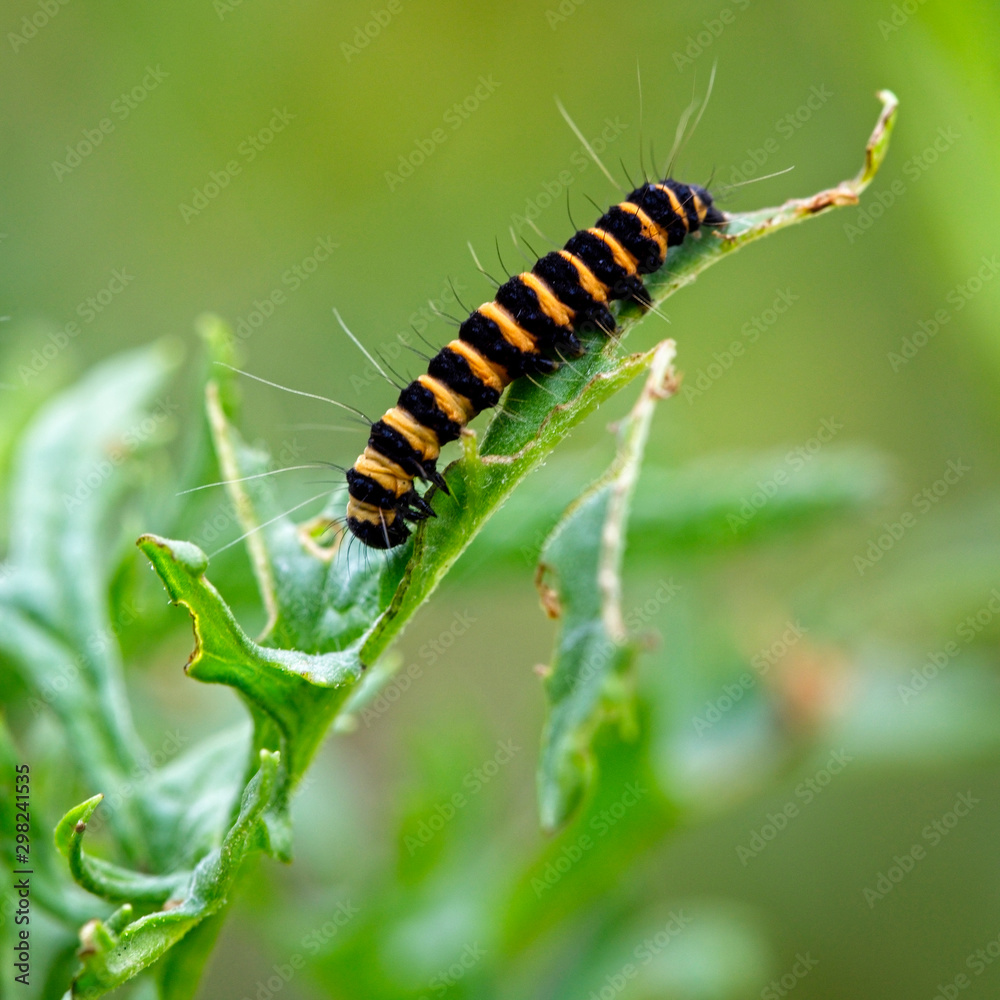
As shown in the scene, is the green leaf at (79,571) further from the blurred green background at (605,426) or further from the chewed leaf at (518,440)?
the chewed leaf at (518,440)

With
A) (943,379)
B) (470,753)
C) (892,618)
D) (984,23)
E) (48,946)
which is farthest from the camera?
(943,379)

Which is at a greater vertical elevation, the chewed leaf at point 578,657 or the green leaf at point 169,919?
the green leaf at point 169,919

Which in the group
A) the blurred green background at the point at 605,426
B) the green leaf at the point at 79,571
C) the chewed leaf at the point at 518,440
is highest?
the green leaf at the point at 79,571

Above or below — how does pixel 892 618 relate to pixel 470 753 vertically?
below

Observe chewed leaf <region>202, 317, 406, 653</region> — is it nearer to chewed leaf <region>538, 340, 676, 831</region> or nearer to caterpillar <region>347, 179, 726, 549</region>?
caterpillar <region>347, 179, 726, 549</region>

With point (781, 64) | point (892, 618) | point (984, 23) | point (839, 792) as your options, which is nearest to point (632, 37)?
point (781, 64)

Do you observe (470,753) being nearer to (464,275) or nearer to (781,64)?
(464,275)

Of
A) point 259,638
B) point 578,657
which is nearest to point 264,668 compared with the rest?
point 259,638

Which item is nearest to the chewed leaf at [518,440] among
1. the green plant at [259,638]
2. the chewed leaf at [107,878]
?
the green plant at [259,638]
